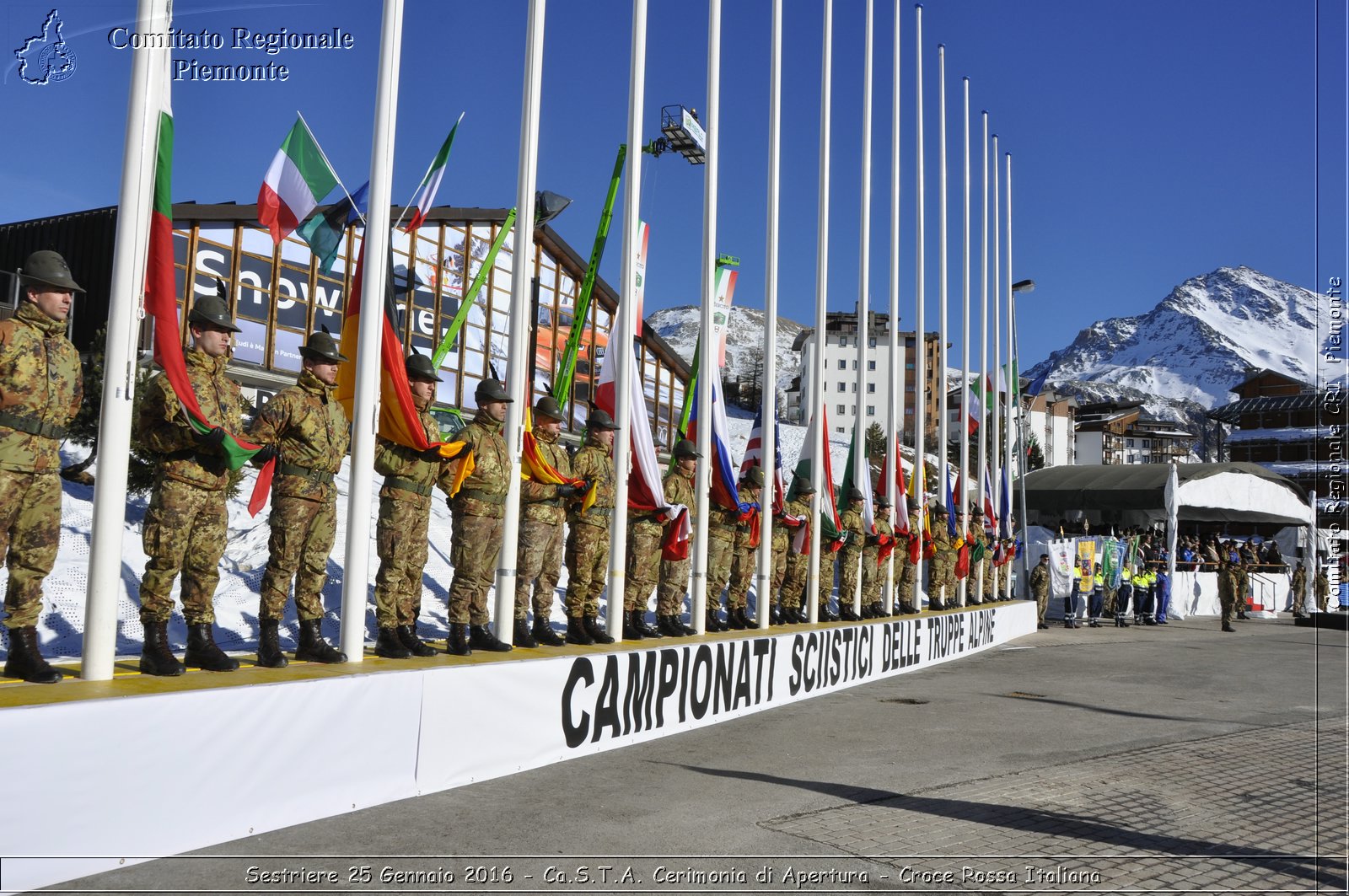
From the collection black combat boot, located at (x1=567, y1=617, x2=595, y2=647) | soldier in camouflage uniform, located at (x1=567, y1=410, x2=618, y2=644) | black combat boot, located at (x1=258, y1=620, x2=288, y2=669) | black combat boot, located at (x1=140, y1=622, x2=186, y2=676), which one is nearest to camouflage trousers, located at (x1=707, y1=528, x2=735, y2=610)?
soldier in camouflage uniform, located at (x1=567, y1=410, x2=618, y2=644)

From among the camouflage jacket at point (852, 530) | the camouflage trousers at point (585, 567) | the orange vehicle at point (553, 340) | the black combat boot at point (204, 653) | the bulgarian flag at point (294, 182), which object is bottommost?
the black combat boot at point (204, 653)

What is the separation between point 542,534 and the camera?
28.1 feet

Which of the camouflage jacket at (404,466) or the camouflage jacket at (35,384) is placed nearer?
the camouflage jacket at (35,384)

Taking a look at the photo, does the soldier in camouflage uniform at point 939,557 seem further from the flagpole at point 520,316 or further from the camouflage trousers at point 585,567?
the flagpole at point 520,316

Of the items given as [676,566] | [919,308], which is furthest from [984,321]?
[676,566]

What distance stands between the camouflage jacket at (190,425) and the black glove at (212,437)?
0.03m

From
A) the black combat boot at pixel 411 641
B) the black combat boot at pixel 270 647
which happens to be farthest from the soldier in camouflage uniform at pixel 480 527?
the black combat boot at pixel 270 647

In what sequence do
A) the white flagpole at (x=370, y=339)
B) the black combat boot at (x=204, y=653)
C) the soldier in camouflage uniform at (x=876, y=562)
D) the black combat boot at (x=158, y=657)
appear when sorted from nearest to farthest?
the black combat boot at (x=158, y=657)
the black combat boot at (x=204, y=653)
the white flagpole at (x=370, y=339)
the soldier in camouflage uniform at (x=876, y=562)

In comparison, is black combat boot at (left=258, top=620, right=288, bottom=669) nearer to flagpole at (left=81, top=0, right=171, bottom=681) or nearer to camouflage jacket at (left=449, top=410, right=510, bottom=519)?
flagpole at (left=81, top=0, right=171, bottom=681)

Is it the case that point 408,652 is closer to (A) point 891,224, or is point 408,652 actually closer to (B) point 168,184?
(B) point 168,184

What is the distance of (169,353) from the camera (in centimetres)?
530

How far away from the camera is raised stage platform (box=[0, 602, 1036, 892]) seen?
165 inches

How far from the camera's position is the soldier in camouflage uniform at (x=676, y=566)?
1048 centimetres

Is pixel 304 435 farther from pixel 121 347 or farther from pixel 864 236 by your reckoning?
pixel 864 236
